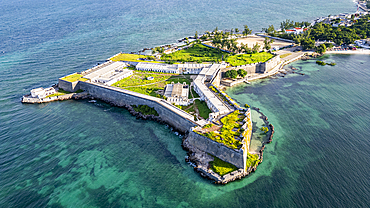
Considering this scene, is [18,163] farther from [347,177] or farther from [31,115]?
[347,177]

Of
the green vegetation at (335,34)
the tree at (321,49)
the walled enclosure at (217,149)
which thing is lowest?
the walled enclosure at (217,149)

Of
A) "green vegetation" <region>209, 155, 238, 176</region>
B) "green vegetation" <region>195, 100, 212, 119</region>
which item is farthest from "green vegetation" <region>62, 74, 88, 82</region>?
"green vegetation" <region>209, 155, 238, 176</region>

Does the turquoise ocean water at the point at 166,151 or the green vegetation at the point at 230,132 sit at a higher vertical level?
the green vegetation at the point at 230,132

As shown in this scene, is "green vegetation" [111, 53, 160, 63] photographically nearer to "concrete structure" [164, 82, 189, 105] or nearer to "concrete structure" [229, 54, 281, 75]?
"concrete structure" [164, 82, 189, 105]

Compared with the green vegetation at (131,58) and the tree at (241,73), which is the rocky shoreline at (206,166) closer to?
the tree at (241,73)

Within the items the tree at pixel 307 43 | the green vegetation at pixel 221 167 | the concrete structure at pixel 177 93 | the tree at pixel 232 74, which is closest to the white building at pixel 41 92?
the concrete structure at pixel 177 93

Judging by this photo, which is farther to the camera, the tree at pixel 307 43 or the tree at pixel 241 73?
the tree at pixel 307 43
